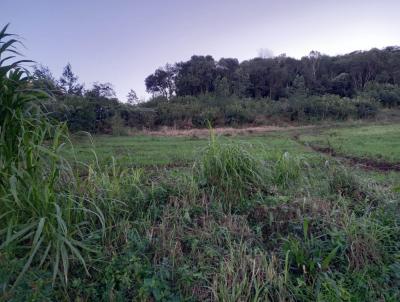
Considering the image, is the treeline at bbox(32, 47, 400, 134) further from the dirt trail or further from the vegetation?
the dirt trail

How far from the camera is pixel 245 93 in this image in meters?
41.4

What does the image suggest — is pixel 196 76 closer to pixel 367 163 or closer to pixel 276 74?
pixel 276 74

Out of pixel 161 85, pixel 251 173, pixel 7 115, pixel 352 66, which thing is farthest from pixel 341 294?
pixel 352 66

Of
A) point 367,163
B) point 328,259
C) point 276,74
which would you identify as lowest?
point 367,163

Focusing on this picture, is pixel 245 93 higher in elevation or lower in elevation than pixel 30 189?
higher

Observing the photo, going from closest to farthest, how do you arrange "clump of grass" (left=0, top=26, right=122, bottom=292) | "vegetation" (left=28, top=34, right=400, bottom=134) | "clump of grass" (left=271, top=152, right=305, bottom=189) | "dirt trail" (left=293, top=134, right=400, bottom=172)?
"clump of grass" (left=0, top=26, right=122, bottom=292) < "clump of grass" (left=271, top=152, right=305, bottom=189) < "dirt trail" (left=293, top=134, right=400, bottom=172) < "vegetation" (left=28, top=34, right=400, bottom=134)

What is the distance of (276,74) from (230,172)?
42119mm

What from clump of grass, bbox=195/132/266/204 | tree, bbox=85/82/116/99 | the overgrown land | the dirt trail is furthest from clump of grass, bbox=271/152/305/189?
tree, bbox=85/82/116/99

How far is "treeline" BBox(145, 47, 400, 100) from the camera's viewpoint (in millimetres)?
41750

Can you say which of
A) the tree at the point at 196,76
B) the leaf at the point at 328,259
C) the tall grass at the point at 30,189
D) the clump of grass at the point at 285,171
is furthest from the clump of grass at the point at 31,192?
the tree at the point at 196,76

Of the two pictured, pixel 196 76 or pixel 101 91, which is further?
pixel 196 76

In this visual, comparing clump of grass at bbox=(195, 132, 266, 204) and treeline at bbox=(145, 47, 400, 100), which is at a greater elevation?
treeline at bbox=(145, 47, 400, 100)

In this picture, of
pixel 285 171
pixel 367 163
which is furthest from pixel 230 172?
pixel 367 163

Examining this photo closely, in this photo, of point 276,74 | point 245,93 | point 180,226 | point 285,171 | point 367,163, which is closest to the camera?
point 180,226
